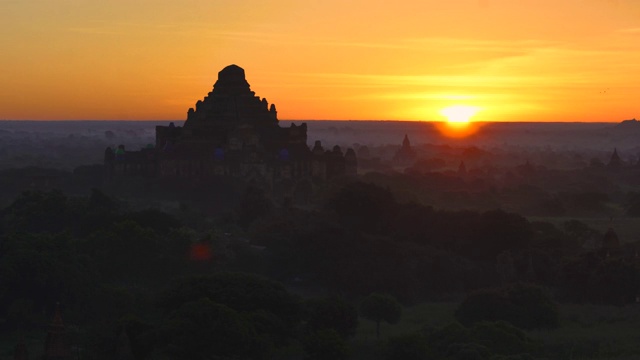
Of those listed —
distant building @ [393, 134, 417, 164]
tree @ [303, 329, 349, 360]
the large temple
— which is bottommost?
tree @ [303, 329, 349, 360]

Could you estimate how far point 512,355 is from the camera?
93.0 ft

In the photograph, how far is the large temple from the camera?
7300 centimetres

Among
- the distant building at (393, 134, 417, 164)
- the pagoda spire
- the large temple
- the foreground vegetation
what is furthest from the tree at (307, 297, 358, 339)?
the distant building at (393, 134, 417, 164)

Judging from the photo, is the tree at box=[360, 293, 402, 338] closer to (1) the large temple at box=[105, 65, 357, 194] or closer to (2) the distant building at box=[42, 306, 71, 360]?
(2) the distant building at box=[42, 306, 71, 360]

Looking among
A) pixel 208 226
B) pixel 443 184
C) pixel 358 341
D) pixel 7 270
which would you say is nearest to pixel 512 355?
pixel 358 341

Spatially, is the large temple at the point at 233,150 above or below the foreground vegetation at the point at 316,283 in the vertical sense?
above

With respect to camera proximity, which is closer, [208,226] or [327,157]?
[208,226]

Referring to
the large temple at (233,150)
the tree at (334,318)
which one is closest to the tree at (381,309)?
the tree at (334,318)

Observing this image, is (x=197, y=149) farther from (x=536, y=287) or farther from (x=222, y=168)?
(x=536, y=287)

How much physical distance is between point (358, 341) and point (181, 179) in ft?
137

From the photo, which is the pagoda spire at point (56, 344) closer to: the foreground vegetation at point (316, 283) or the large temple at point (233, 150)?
the foreground vegetation at point (316, 283)

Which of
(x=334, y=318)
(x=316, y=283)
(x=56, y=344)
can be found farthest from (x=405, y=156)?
(x=56, y=344)

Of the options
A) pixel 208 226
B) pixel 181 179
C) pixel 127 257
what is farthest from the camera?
pixel 181 179

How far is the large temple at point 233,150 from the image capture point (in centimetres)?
7300
